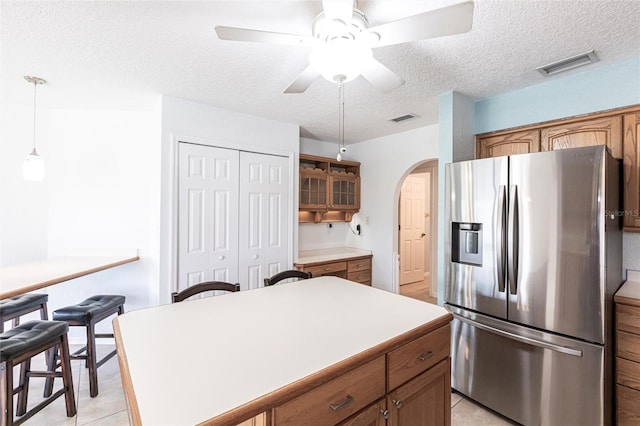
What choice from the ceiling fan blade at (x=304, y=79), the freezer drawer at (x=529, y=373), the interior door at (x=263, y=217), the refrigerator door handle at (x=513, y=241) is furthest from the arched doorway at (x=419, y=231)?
the ceiling fan blade at (x=304, y=79)

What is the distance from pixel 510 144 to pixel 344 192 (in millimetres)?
2275

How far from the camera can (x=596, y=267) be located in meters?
1.67

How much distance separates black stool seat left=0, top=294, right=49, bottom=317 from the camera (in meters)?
2.34

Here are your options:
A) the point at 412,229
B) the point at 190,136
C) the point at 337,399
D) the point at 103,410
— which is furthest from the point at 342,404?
the point at 412,229

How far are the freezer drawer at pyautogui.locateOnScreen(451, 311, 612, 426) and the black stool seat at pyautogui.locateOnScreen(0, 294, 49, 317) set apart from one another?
11.4ft

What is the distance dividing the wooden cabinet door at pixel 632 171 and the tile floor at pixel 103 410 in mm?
1646

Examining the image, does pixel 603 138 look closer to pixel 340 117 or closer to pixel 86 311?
pixel 340 117

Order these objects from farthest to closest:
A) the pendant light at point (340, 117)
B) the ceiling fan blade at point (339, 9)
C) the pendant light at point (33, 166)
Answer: the pendant light at point (33, 166), the pendant light at point (340, 117), the ceiling fan blade at point (339, 9)

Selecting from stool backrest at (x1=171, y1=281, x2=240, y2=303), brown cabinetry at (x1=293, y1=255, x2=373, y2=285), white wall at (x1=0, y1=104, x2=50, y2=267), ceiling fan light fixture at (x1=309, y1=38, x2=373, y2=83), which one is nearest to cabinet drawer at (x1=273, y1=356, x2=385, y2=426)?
stool backrest at (x1=171, y1=281, x2=240, y2=303)

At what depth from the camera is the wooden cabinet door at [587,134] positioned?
214 centimetres

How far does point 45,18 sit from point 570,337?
354cm

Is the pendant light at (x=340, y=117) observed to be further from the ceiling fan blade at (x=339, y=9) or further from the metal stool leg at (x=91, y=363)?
the metal stool leg at (x=91, y=363)

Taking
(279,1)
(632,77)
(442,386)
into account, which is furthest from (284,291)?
(632,77)

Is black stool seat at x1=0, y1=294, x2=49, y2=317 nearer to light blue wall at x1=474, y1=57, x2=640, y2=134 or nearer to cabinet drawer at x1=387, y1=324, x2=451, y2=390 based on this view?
cabinet drawer at x1=387, y1=324, x2=451, y2=390
